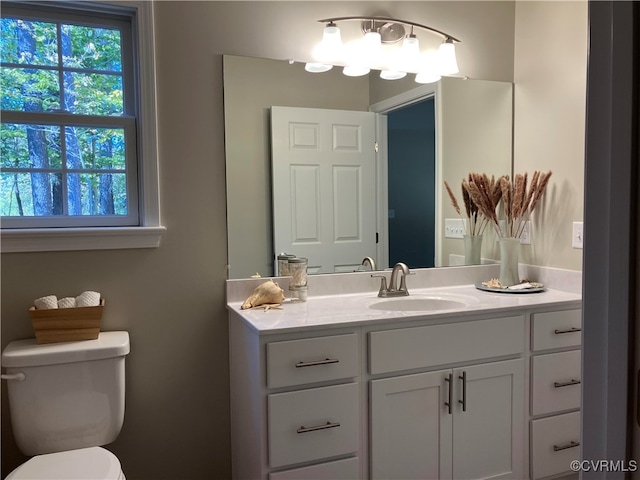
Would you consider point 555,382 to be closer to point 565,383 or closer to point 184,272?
point 565,383

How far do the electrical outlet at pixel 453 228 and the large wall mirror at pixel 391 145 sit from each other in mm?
23

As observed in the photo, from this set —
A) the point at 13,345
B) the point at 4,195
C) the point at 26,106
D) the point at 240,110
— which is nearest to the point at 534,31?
the point at 240,110

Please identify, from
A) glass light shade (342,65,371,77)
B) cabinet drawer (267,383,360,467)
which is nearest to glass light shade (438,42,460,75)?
glass light shade (342,65,371,77)

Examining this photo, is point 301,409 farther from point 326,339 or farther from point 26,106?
point 26,106

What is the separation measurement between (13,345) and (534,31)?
2.68 meters

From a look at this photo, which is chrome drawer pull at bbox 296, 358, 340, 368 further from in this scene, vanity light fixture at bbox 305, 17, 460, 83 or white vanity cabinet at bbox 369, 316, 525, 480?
vanity light fixture at bbox 305, 17, 460, 83

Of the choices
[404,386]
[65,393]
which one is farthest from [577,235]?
[65,393]

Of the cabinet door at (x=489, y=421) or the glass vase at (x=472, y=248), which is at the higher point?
the glass vase at (x=472, y=248)

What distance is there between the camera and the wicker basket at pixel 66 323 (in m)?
1.81

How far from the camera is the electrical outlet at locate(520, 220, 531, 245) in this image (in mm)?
2631

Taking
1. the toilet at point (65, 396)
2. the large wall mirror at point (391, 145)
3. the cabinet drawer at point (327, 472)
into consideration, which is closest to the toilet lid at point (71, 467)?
the toilet at point (65, 396)

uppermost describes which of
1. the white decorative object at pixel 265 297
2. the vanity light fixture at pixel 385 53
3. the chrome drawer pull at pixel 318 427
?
the vanity light fixture at pixel 385 53

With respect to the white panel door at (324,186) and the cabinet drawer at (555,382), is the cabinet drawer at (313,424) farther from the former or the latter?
the cabinet drawer at (555,382)
